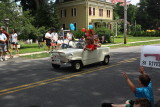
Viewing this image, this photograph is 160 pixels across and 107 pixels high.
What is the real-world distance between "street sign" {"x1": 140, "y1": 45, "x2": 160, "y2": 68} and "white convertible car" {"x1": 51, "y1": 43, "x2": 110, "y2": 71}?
15.6 feet

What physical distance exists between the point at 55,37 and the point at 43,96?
13222mm

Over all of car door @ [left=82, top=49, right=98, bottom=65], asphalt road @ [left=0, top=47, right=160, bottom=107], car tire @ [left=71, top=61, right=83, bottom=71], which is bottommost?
asphalt road @ [left=0, top=47, right=160, bottom=107]

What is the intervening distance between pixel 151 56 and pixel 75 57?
16.4ft

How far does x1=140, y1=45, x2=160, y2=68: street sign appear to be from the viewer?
439 centimetres

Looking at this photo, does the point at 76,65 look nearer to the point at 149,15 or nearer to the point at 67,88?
the point at 67,88

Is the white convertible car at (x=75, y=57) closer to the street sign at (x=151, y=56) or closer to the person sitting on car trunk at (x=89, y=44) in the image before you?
the person sitting on car trunk at (x=89, y=44)

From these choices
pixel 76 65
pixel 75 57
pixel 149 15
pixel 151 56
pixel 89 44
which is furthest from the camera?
pixel 149 15

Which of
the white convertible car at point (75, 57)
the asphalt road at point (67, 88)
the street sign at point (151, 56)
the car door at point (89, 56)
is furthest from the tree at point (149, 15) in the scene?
the street sign at point (151, 56)

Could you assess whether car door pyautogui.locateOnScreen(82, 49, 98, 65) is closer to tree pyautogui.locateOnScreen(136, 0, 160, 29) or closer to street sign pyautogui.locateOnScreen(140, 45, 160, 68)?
street sign pyautogui.locateOnScreen(140, 45, 160, 68)

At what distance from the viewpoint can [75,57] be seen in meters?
9.18

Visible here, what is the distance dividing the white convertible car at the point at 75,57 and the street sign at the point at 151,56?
4.76 m

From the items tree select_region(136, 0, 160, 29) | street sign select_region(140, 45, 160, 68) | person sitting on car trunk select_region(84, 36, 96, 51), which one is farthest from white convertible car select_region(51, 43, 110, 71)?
tree select_region(136, 0, 160, 29)

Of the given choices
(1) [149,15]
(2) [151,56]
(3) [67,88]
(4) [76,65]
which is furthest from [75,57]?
(1) [149,15]

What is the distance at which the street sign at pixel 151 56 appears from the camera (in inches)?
173
